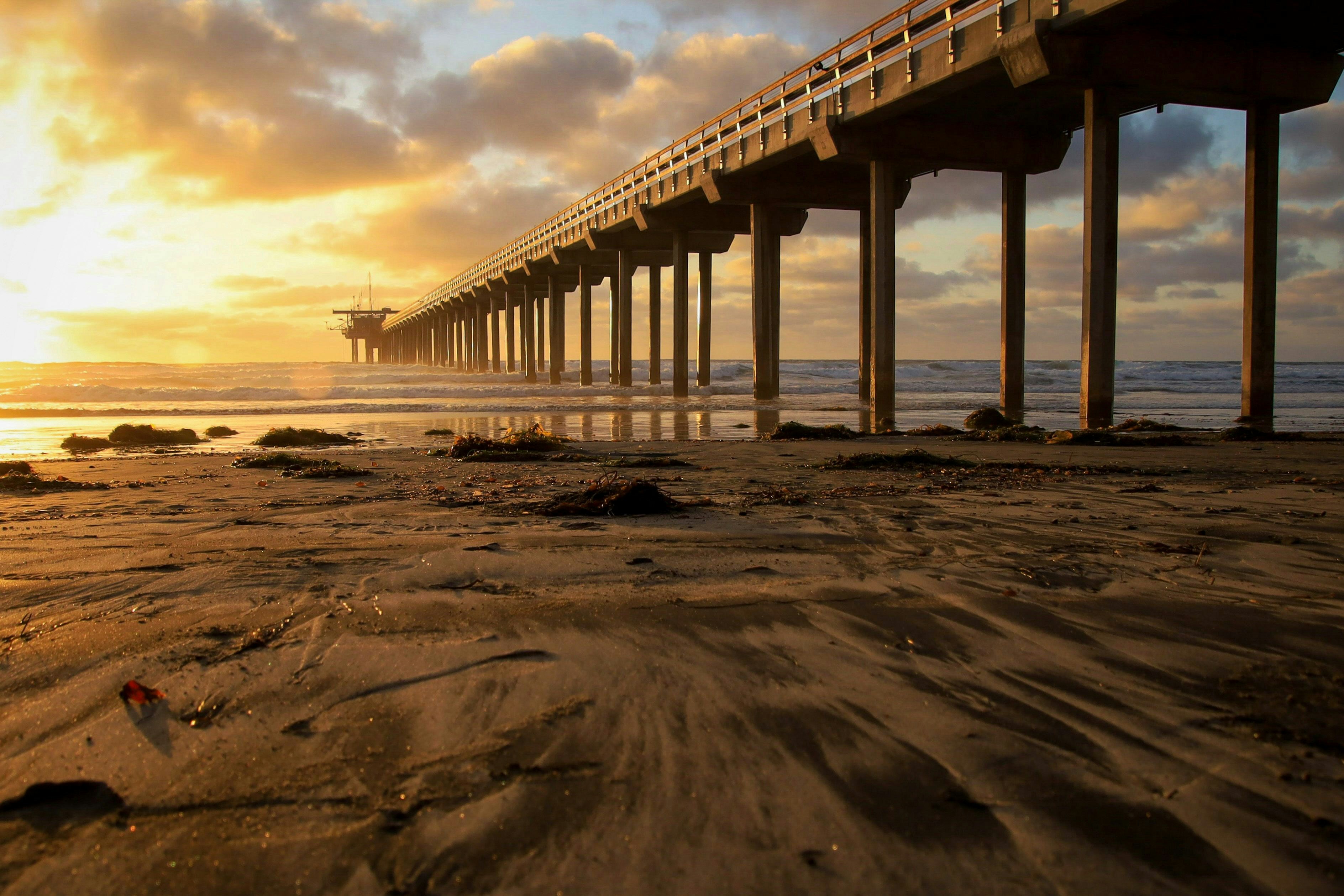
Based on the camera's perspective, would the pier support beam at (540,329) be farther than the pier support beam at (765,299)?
Yes

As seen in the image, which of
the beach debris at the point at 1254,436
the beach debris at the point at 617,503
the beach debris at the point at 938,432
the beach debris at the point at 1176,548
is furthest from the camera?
the beach debris at the point at 938,432

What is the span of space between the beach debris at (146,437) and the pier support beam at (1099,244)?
1584 cm

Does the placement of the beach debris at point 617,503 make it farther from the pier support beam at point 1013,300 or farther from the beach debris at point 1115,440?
the pier support beam at point 1013,300

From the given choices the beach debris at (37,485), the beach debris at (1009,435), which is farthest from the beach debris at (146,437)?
the beach debris at (1009,435)

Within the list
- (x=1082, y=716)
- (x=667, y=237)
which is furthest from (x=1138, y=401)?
(x=1082, y=716)

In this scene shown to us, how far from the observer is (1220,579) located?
345 centimetres

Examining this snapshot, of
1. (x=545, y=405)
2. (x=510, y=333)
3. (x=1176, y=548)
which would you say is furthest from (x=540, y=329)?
(x=1176, y=548)

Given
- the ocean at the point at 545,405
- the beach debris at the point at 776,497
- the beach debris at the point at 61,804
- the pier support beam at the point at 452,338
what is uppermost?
the pier support beam at the point at 452,338

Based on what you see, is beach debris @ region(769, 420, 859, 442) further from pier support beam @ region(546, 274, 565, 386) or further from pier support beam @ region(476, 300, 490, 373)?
pier support beam @ region(476, 300, 490, 373)

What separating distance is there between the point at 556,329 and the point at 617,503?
45944 millimetres

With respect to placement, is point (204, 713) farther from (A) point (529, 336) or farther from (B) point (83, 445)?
(A) point (529, 336)

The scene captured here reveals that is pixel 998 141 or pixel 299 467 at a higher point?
pixel 998 141

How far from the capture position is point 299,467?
340 inches

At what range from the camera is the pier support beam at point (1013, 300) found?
2002cm
